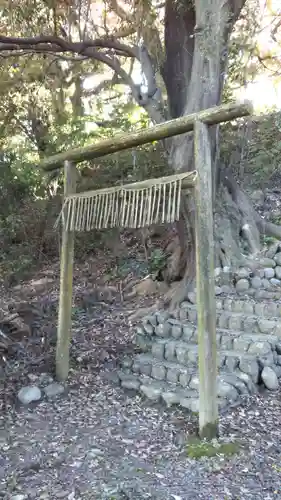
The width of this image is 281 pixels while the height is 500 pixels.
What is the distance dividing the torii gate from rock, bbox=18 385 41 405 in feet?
5.65

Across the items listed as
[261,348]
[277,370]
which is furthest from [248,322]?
[277,370]

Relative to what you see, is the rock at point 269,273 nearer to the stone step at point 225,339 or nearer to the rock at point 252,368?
the stone step at point 225,339

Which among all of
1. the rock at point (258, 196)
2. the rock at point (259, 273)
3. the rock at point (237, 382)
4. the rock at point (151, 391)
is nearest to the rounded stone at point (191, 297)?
the rock at point (259, 273)

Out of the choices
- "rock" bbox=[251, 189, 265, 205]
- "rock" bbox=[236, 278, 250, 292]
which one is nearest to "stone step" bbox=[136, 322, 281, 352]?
"rock" bbox=[236, 278, 250, 292]

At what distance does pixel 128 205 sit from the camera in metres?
4.11

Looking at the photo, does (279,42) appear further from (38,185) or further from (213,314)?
(213,314)

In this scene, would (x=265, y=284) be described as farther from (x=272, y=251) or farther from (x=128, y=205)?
(x=128, y=205)

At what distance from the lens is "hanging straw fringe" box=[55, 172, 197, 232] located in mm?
3715

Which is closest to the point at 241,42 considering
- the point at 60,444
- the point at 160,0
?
the point at 160,0

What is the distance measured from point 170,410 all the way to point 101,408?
2.28 ft

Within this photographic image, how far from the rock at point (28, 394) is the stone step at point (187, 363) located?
1129 millimetres

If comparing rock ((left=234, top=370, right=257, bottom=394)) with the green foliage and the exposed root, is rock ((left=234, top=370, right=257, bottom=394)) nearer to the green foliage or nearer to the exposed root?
the exposed root

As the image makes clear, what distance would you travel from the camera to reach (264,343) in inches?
190

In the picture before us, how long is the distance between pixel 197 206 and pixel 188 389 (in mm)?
2076
